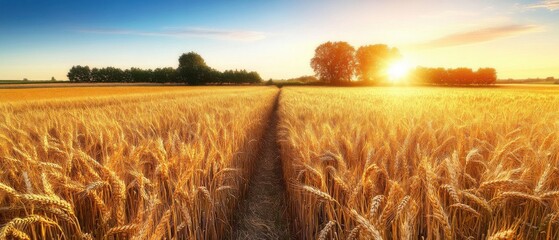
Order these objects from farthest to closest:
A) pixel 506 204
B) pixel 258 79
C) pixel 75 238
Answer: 1. pixel 258 79
2. pixel 506 204
3. pixel 75 238

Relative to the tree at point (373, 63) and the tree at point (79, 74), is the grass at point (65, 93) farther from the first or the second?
the tree at point (79, 74)

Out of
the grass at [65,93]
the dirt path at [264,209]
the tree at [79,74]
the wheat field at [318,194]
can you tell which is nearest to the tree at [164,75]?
the tree at [79,74]

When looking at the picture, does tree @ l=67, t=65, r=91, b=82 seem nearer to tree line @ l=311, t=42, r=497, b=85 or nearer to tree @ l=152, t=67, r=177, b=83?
tree @ l=152, t=67, r=177, b=83

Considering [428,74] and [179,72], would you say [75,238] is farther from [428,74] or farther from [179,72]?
[179,72]

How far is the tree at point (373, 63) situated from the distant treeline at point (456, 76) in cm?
833

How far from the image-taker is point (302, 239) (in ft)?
7.22

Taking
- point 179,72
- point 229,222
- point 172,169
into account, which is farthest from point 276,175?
point 179,72

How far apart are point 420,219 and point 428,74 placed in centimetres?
7446

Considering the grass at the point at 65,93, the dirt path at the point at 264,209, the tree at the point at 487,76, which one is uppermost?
the tree at the point at 487,76

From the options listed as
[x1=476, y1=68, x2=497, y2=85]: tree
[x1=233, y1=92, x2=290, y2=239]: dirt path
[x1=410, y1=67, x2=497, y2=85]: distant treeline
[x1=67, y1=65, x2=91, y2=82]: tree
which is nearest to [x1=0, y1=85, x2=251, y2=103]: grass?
[x1=233, y1=92, x2=290, y2=239]: dirt path

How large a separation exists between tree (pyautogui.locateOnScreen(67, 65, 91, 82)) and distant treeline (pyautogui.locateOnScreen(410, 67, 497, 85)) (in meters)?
93.9

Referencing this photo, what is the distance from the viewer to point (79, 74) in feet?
278

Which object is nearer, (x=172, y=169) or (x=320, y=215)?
(x=320, y=215)

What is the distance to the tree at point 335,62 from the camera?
70.8m
